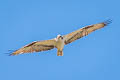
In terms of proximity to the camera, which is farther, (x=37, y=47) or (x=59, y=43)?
(x=37, y=47)

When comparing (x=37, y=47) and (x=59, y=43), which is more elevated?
(x=37, y=47)

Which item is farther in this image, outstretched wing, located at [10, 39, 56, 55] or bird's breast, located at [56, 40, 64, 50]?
outstretched wing, located at [10, 39, 56, 55]

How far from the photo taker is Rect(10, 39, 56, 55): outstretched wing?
127 feet

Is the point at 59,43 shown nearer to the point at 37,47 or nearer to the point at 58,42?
the point at 58,42

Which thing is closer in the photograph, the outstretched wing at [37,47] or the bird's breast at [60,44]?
the bird's breast at [60,44]

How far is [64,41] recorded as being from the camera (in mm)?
38812

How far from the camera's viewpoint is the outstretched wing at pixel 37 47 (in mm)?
38716

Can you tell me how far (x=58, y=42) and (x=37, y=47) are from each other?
1.86 m

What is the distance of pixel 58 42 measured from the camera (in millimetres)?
38375

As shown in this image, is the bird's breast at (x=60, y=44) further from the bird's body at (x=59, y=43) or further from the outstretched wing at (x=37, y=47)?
the outstretched wing at (x=37, y=47)

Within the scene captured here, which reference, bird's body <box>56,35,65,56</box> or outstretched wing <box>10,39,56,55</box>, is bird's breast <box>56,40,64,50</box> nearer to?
bird's body <box>56,35,65,56</box>

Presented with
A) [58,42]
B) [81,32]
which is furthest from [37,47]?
[81,32]

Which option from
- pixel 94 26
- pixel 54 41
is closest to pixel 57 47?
pixel 54 41

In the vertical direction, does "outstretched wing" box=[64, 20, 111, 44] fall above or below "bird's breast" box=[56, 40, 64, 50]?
above
